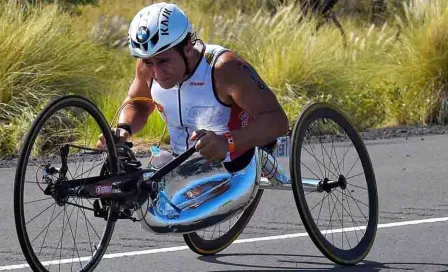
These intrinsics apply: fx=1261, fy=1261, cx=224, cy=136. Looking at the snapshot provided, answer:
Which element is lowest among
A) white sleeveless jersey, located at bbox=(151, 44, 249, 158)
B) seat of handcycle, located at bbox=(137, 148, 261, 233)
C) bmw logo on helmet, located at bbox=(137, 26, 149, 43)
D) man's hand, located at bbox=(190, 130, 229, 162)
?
seat of handcycle, located at bbox=(137, 148, 261, 233)

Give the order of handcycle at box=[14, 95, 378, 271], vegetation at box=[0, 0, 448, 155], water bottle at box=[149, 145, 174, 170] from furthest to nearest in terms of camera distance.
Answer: vegetation at box=[0, 0, 448, 155]
water bottle at box=[149, 145, 174, 170]
handcycle at box=[14, 95, 378, 271]

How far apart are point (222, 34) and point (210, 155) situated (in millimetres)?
10428

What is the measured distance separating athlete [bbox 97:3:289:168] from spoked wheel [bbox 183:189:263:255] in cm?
74

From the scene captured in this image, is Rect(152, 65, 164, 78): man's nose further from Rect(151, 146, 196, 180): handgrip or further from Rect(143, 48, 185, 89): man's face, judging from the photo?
Rect(151, 146, 196, 180): handgrip

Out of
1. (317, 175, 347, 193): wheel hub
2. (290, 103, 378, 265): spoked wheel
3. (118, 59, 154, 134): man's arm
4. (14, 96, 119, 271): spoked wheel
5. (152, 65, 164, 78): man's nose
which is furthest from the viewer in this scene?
(317, 175, 347, 193): wheel hub

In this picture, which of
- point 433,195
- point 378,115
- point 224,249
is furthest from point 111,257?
point 378,115

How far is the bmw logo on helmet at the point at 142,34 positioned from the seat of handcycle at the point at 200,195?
0.68m

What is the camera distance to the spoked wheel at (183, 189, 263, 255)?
6.88m

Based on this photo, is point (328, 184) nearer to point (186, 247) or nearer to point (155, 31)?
point (186, 247)

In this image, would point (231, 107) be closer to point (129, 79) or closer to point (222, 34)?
point (129, 79)

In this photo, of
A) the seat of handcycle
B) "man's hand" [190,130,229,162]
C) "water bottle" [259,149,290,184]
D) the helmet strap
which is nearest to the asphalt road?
"water bottle" [259,149,290,184]

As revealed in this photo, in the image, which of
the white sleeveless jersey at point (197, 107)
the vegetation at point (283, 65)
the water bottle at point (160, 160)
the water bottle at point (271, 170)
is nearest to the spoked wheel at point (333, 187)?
the water bottle at point (271, 170)

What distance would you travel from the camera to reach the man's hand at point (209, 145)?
5.71 metres

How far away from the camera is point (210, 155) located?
5.76 m
